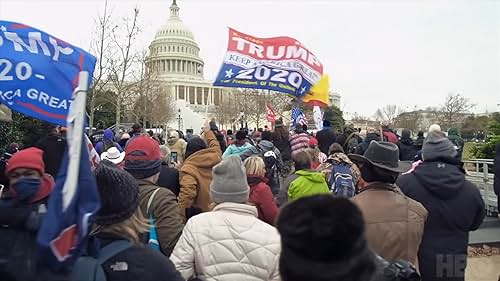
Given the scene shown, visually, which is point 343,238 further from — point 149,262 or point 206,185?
point 206,185

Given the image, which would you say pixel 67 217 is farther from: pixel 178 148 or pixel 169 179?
pixel 178 148

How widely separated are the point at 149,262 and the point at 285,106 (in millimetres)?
47273

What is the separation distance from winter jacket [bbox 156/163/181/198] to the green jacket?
1.25 m

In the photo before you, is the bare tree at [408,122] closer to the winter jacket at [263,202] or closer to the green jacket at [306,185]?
the green jacket at [306,185]

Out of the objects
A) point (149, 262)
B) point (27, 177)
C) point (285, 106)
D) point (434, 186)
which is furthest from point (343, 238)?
point (285, 106)

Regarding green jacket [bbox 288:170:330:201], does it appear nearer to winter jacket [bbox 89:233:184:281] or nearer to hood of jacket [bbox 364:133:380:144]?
winter jacket [bbox 89:233:184:281]

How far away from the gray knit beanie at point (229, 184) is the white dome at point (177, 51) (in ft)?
323

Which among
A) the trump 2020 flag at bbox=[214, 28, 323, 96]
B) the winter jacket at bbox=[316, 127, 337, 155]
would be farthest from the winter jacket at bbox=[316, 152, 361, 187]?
the trump 2020 flag at bbox=[214, 28, 323, 96]

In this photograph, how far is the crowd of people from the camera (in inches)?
66.9

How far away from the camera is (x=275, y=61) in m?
9.42

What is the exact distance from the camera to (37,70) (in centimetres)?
462

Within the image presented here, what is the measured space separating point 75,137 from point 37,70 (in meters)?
3.02

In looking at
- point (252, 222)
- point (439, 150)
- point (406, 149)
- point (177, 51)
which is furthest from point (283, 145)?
point (177, 51)

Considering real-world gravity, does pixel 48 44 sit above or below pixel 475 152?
above
